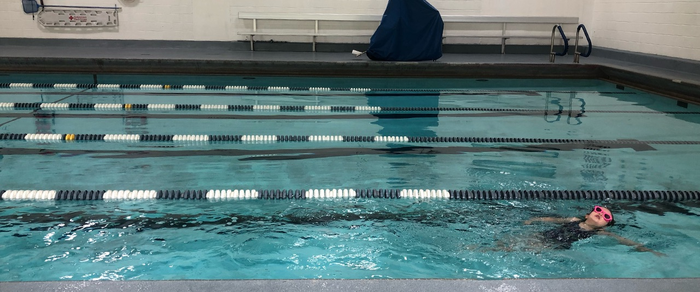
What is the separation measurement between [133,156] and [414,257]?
8.81ft

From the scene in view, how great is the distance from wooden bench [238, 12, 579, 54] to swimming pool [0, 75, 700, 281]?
3.68 m

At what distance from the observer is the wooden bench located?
1062cm

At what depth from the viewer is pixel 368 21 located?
10.9 meters

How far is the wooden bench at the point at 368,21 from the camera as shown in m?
10.6

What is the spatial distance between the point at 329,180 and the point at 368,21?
24.4 ft

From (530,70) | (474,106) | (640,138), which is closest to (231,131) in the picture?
(474,106)

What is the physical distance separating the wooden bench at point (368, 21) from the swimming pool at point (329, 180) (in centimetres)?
368

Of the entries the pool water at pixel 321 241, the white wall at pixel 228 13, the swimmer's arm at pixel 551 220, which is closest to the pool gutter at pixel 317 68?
the white wall at pixel 228 13

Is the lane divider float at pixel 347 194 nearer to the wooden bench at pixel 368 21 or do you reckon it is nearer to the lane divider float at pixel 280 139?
the lane divider float at pixel 280 139

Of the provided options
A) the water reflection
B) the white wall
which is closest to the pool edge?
the water reflection

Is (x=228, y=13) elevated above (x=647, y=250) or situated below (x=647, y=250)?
above

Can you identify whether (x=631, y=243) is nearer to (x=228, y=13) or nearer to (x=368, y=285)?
(x=368, y=285)

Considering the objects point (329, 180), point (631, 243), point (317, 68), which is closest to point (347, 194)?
point (329, 180)

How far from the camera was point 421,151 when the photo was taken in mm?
4844
